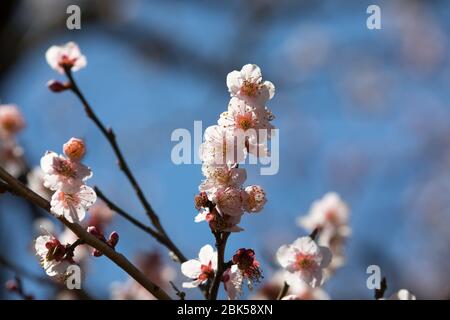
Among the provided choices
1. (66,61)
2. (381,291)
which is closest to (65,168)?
(66,61)

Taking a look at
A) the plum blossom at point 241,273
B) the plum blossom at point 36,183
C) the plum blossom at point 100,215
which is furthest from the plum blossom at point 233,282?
the plum blossom at point 100,215

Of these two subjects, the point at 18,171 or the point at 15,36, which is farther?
the point at 15,36

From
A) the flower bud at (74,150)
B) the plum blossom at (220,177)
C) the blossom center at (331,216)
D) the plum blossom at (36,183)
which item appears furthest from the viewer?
the blossom center at (331,216)

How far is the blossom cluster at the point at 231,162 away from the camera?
135cm

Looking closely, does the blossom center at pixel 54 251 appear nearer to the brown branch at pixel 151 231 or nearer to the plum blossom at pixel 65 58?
the brown branch at pixel 151 231

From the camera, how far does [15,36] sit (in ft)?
14.4

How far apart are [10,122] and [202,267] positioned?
1.36 metres

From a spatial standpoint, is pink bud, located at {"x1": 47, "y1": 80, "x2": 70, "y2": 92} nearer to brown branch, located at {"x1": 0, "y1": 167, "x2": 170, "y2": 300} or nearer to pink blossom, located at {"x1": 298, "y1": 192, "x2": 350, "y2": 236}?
brown branch, located at {"x1": 0, "y1": 167, "x2": 170, "y2": 300}

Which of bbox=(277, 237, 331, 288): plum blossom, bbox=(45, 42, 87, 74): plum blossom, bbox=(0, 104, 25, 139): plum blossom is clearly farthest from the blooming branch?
bbox=(0, 104, 25, 139): plum blossom

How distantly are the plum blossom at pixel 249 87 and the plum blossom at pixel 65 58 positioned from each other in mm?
692

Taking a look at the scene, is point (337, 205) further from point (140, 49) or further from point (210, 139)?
point (140, 49)

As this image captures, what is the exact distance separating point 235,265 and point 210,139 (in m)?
0.30

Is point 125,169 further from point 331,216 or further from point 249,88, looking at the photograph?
point 331,216
